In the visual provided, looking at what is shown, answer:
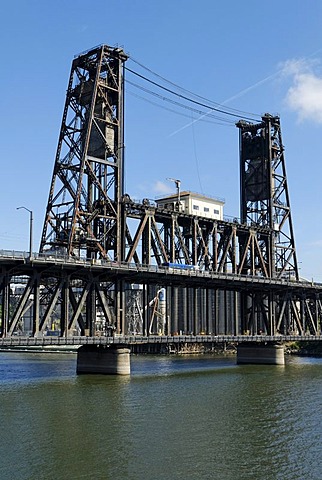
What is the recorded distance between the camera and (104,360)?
81688mm

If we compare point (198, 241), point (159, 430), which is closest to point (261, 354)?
point (198, 241)

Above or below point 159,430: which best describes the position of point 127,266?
above

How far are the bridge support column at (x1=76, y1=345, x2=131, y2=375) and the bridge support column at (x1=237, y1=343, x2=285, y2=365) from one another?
3428 cm

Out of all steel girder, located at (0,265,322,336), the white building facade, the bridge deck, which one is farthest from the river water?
the white building facade

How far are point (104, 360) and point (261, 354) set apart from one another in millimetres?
36902

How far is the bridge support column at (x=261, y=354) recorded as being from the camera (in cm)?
10700

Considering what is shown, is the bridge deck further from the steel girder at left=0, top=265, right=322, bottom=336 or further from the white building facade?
the white building facade

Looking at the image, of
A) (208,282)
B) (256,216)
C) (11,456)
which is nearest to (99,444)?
(11,456)

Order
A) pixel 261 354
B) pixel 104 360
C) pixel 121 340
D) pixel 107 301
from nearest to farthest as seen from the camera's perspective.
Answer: pixel 121 340
pixel 104 360
pixel 107 301
pixel 261 354

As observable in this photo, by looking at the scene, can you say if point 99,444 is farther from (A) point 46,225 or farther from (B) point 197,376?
(A) point 46,225

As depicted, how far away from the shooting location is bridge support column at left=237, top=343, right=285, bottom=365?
107m

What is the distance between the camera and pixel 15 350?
182 m

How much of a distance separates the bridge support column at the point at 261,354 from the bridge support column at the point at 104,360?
3428 centimetres

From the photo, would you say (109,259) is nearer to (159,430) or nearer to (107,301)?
(107,301)
